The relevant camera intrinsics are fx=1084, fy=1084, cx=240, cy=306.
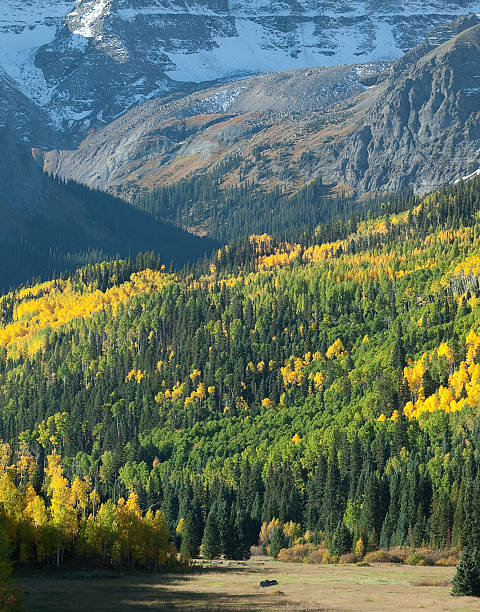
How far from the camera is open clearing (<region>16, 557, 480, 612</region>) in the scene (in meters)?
116

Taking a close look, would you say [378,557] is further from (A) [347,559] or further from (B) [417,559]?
(B) [417,559]

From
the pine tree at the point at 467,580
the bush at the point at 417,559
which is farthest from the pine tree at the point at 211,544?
the pine tree at the point at 467,580

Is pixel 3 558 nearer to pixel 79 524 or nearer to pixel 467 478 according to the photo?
pixel 79 524

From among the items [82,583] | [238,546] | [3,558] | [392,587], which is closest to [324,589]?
[392,587]

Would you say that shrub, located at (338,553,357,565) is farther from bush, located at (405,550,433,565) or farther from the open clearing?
the open clearing

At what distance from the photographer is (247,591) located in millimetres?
131500

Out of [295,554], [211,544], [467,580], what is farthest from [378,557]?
[467,580]

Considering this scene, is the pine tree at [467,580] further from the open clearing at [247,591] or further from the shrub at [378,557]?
the shrub at [378,557]

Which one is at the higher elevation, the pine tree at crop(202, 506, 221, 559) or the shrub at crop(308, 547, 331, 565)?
the pine tree at crop(202, 506, 221, 559)

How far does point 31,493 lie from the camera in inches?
6545

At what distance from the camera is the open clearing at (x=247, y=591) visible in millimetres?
116438

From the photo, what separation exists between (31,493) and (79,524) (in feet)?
41.9

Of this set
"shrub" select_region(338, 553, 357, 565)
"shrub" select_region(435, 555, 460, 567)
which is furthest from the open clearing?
"shrub" select_region(338, 553, 357, 565)

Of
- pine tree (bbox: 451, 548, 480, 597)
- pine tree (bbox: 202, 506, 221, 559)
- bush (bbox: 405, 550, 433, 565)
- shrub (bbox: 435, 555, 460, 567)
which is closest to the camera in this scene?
pine tree (bbox: 451, 548, 480, 597)
